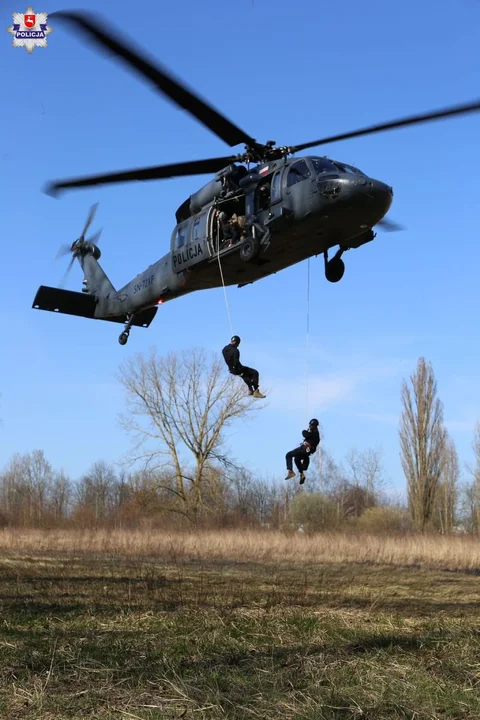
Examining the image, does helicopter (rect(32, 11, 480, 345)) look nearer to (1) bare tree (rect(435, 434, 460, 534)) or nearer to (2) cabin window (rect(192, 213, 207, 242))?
(2) cabin window (rect(192, 213, 207, 242))

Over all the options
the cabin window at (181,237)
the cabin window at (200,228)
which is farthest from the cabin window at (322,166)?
the cabin window at (181,237)

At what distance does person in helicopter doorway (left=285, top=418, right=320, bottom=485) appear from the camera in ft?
43.7

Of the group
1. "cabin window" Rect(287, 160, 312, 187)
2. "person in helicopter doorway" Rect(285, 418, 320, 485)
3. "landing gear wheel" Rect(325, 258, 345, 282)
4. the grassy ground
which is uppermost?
"cabin window" Rect(287, 160, 312, 187)

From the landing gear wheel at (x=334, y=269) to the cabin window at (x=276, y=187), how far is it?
151cm

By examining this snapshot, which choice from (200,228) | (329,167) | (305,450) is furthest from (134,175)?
(305,450)

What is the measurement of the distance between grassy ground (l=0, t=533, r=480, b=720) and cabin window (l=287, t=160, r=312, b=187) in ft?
21.4

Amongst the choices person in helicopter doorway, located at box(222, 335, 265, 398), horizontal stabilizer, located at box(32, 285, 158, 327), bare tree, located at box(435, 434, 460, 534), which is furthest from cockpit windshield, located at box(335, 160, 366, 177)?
bare tree, located at box(435, 434, 460, 534)

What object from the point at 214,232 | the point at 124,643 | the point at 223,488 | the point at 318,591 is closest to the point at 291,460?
the point at 318,591

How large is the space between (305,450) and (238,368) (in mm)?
1832

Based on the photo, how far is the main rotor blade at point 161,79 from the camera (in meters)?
9.45

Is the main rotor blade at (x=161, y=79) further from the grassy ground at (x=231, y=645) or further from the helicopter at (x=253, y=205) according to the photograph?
the grassy ground at (x=231, y=645)

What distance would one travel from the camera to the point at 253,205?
13.3m

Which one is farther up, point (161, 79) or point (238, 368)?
point (161, 79)

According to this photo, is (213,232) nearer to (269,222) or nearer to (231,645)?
(269,222)
